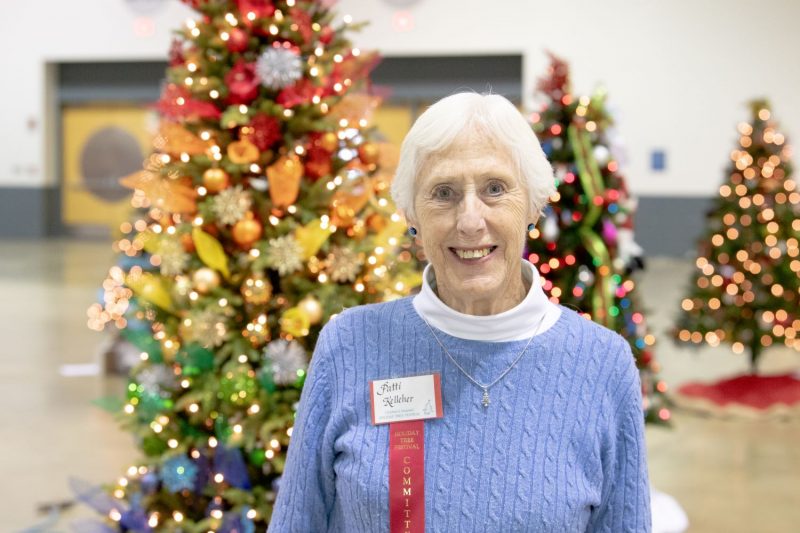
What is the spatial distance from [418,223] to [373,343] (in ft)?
0.70

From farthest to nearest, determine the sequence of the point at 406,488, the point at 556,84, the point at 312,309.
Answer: the point at 556,84 → the point at 312,309 → the point at 406,488

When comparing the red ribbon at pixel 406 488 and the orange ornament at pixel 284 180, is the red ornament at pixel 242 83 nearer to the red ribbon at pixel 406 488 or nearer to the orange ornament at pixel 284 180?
the orange ornament at pixel 284 180

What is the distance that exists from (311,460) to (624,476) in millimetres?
512

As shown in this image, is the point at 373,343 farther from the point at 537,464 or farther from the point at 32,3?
the point at 32,3

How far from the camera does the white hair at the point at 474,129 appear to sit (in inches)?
68.1

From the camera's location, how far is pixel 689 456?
586cm

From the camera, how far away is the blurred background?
17.6 feet

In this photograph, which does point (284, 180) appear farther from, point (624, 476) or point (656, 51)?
point (656, 51)

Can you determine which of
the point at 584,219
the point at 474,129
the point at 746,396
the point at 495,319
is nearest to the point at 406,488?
the point at 495,319

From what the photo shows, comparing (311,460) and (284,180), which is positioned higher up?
(284,180)

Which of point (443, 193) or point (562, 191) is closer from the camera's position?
point (443, 193)

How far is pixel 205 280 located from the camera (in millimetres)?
3336

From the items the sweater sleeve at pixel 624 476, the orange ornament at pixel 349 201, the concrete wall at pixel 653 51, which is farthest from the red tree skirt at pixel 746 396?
the concrete wall at pixel 653 51

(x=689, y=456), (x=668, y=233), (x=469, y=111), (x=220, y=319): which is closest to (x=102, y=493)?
(x=220, y=319)
